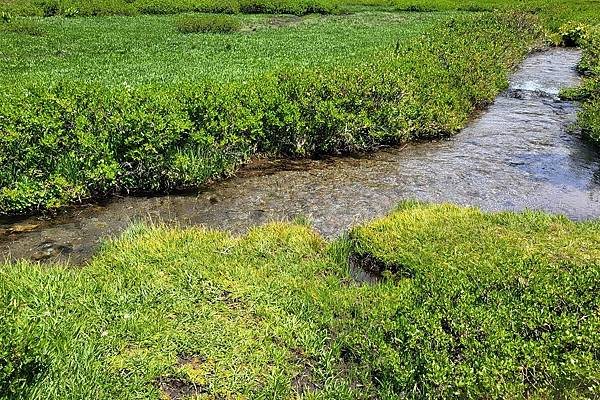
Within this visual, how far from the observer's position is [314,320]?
6.54m

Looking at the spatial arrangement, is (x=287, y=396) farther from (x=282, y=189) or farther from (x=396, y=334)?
(x=282, y=189)

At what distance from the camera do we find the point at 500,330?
5.66m

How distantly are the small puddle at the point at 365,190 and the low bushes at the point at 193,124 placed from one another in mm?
505

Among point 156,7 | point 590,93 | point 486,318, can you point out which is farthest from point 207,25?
point 486,318

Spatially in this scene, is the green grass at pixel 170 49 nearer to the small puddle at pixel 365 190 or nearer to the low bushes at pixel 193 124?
the low bushes at pixel 193 124

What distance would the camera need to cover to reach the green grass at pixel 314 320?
5.23 metres

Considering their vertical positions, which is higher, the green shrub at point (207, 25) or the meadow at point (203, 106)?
the meadow at point (203, 106)

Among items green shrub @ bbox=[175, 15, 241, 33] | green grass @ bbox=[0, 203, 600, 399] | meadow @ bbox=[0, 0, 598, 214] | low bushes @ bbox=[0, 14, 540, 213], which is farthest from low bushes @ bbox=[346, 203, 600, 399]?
green shrub @ bbox=[175, 15, 241, 33]

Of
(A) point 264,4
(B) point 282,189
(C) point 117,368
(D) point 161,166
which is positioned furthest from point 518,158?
(A) point 264,4

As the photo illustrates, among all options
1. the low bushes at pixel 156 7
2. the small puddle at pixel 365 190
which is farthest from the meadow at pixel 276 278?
the low bushes at pixel 156 7

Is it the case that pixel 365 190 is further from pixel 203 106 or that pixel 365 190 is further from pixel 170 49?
pixel 170 49

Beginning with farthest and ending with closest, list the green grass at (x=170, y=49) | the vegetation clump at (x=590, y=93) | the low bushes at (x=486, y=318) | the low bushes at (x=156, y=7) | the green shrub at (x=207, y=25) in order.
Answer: the low bushes at (x=156, y=7)
the green shrub at (x=207, y=25)
the green grass at (x=170, y=49)
the vegetation clump at (x=590, y=93)
the low bushes at (x=486, y=318)

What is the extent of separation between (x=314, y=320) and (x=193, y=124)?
271 inches

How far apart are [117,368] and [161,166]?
6781mm
